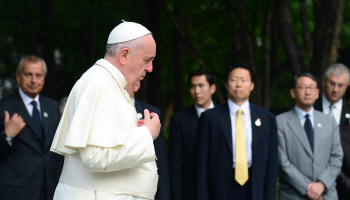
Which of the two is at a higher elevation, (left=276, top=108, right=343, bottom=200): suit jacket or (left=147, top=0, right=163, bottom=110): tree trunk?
(left=147, top=0, right=163, bottom=110): tree trunk

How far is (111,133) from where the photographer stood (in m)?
2.52

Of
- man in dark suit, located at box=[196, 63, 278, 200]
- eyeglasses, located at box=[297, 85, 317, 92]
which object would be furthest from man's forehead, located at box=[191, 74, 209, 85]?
eyeglasses, located at box=[297, 85, 317, 92]

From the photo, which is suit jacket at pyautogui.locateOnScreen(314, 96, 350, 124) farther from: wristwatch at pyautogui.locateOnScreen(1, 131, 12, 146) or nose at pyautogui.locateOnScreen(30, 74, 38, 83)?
wristwatch at pyautogui.locateOnScreen(1, 131, 12, 146)

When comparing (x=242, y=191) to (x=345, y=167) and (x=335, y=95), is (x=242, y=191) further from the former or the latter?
(x=335, y=95)

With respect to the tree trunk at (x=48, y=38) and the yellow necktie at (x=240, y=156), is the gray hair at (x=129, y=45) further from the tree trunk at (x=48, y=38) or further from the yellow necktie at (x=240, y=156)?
the tree trunk at (x=48, y=38)

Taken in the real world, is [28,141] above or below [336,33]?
below

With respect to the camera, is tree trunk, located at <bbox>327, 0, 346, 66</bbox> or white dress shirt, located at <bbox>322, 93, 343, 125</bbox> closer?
white dress shirt, located at <bbox>322, 93, 343, 125</bbox>

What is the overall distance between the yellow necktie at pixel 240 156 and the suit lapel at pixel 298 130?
82cm

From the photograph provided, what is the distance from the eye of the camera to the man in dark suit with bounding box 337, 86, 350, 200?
5.21 m

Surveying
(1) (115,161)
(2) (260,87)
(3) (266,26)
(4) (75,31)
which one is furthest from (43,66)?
(4) (75,31)

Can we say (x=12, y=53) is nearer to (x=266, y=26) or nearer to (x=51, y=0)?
(x=51, y=0)

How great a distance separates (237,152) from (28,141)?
2.21 meters

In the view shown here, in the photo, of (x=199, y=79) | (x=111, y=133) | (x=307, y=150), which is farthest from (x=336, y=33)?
(x=111, y=133)

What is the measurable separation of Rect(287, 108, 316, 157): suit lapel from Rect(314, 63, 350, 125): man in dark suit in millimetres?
784
